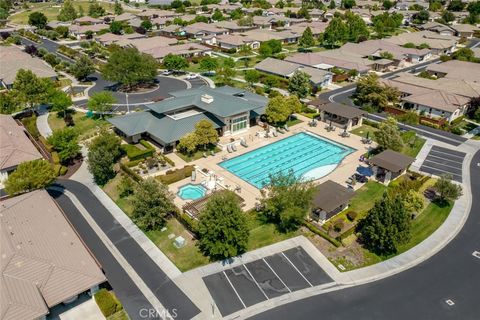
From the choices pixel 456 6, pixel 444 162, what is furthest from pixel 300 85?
pixel 456 6

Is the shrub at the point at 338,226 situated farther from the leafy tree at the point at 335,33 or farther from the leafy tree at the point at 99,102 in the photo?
the leafy tree at the point at 335,33

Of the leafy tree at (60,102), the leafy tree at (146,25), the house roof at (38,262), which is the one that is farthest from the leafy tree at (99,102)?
the leafy tree at (146,25)

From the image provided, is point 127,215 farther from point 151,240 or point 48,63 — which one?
point 48,63

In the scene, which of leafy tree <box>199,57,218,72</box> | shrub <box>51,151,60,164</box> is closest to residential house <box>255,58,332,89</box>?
leafy tree <box>199,57,218,72</box>

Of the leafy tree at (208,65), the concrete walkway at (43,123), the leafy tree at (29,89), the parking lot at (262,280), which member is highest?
the leafy tree at (29,89)

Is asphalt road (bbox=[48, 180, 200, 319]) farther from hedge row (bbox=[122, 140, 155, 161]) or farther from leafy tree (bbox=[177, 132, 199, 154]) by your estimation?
leafy tree (bbox=[177, 132, 199, 154])

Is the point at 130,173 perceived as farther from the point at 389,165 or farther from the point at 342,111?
the point at 342,111
